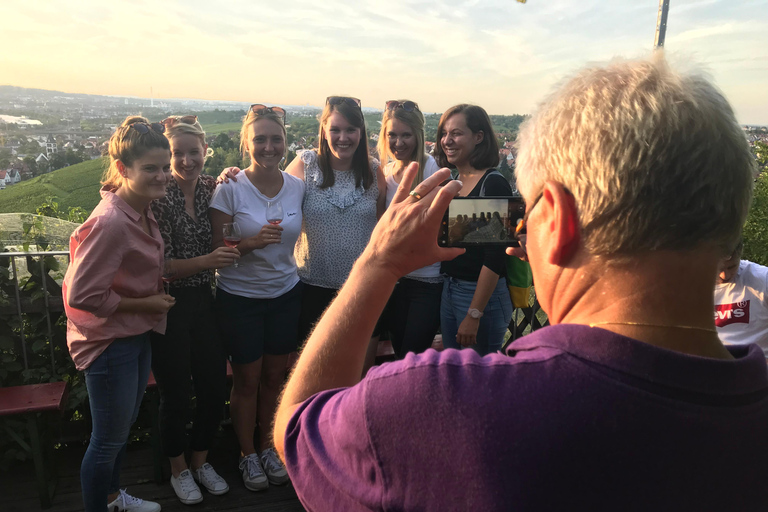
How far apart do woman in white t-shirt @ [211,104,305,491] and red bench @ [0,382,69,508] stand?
1.08 meters

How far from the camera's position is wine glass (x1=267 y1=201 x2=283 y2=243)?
10.3ft

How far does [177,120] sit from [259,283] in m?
1.15

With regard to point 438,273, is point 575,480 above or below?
above

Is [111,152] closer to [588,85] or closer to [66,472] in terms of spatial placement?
[66,472]

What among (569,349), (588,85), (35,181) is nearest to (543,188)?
(588,85)

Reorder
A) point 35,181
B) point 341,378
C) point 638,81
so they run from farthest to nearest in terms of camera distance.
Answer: point 35,181
point 341,378
point 638,81

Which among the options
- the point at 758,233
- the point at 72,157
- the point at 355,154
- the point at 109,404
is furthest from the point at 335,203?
the point at 758,233

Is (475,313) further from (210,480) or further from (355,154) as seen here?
(210,480)

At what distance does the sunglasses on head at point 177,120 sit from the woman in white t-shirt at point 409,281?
137cm

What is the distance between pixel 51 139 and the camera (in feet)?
16.8

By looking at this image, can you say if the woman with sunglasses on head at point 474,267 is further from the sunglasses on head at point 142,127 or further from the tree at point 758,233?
the tree at point 758,233

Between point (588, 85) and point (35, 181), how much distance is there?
17.7 feet

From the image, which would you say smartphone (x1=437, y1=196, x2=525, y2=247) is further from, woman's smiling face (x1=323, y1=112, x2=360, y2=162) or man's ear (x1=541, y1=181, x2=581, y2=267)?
woman's smiling face (x1=323, y1=112, x2=360, y2=162)

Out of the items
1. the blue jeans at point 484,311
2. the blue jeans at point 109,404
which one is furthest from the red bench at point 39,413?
the blue jeans at point 484,311
